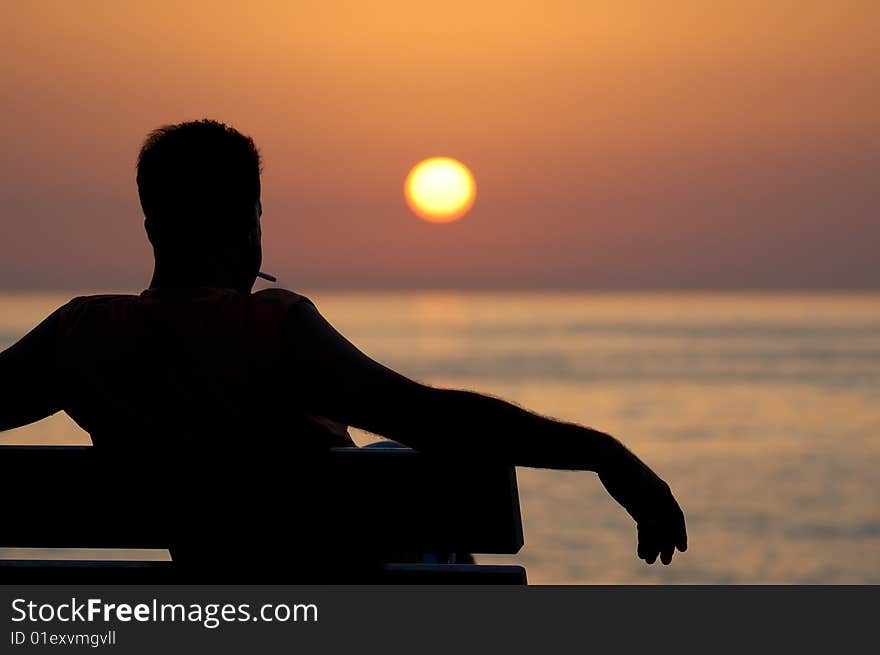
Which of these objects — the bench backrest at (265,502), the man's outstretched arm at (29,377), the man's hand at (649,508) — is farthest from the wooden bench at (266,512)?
the man's hand at (649,508)

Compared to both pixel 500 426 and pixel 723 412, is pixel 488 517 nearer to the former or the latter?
pixel 500 426

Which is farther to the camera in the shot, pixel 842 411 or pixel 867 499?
pixel 842 411

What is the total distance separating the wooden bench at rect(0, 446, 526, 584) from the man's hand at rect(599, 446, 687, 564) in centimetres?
23

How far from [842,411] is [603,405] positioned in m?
6.25

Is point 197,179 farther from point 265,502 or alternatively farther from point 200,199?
point 265,502

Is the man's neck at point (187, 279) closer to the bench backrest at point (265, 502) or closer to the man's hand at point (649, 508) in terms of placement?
the bench backrest at point (265, 502)

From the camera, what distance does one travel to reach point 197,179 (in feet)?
9.25

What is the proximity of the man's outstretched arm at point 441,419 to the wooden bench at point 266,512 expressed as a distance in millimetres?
83

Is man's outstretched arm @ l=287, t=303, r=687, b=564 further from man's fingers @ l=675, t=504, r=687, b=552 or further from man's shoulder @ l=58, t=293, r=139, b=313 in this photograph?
man's shoulder @ l=58, t=293, r=139, b=313

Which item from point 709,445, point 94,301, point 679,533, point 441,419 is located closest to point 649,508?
point 679,533

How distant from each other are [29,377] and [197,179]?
1.76 ft
